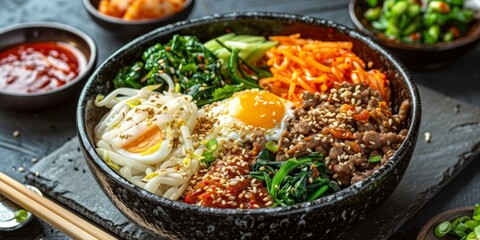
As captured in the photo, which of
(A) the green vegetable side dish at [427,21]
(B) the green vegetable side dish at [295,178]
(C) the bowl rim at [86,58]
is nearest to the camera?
(B) the green vegetable side dish at [295,178]

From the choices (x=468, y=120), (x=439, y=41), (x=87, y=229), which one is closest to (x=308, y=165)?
(x=87, y=229)

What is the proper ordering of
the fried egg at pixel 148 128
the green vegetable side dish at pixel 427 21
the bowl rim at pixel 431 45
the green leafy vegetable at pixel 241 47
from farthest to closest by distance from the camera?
the green vegetable side dish at pixel 427 21
the bowl rim at pixel 431 45
the green leafy vegetable at pixel 241 47
the fried egg at pixel 148 128

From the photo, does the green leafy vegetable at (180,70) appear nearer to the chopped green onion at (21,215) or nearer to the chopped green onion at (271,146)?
the chopped green onion at (271,146)

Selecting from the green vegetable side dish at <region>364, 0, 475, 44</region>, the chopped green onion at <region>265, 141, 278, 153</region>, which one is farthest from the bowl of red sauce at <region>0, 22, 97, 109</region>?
the green vegetable side dish at <region>364, 0, 475, 44</region>

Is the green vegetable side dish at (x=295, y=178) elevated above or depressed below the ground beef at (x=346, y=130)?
below

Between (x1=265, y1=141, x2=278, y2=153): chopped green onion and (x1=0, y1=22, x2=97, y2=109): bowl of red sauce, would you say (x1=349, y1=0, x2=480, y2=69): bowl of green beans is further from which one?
(x1=0, y1=22, x2=97, y2=109): bowl of red sauce

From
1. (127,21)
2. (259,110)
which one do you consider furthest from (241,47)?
(127,21)

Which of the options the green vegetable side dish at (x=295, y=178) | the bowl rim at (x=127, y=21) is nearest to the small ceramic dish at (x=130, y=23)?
the bowl rim at (x=127, y=21)
